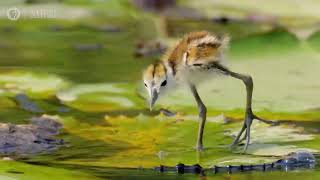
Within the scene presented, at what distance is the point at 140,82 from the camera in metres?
3.00

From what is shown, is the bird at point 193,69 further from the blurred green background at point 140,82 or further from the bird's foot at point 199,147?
the blurred green background at point 140,82

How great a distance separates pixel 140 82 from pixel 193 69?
0.81 metres

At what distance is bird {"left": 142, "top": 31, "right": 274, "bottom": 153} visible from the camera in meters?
2.17

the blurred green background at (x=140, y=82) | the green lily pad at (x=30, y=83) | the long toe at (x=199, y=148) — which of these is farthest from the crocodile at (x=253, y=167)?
the green lily pad at (x=30, y=83)

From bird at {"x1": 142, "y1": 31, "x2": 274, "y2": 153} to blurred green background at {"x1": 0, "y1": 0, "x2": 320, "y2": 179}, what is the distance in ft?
0.44

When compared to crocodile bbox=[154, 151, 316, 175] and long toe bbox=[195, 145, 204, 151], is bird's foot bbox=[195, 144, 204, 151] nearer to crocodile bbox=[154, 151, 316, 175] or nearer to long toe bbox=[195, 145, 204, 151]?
long toe bbox=[195, 145, 204, 151]

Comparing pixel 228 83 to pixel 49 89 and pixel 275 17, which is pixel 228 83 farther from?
pixel 275 17

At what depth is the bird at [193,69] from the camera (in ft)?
7.12

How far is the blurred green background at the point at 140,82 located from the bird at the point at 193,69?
0.44 feet

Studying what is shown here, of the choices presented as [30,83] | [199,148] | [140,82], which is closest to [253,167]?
[199,148]

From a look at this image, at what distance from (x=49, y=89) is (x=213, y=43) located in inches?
34.7

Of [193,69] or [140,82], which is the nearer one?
[193,69]

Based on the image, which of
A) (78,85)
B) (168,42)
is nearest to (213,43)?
(78,85)

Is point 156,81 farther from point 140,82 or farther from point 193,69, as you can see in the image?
point 140,82
